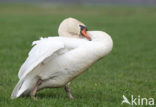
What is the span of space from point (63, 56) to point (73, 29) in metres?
0.54

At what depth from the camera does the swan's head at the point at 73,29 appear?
653 centimetres

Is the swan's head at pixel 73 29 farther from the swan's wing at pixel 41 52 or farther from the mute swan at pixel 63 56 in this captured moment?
the swan's wing at pixel 41 52

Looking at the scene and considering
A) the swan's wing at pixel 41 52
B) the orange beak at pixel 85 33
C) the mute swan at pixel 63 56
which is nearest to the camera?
the swan's wing at pixel 41 52

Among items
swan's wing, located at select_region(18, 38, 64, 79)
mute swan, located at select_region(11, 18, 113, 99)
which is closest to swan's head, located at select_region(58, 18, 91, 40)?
mute swan, located at select_region(11, 18, 113, 99)

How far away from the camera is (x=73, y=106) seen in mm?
6109

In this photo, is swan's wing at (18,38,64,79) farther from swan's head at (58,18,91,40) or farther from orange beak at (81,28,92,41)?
orange beak at (81,28,92,41)

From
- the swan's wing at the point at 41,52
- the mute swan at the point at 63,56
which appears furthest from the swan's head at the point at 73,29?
the swan's wing at the point at 41,52

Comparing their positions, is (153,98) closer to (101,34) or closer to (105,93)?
(105,93)

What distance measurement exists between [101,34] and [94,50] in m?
0.33

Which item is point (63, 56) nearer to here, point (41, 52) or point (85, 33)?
point (41, 52)

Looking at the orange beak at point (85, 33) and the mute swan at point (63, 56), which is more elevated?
the orange beak at point (85, 33)

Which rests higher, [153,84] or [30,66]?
[30,66]

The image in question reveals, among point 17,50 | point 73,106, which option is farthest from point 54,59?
point 17,50

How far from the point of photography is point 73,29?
6594mm
